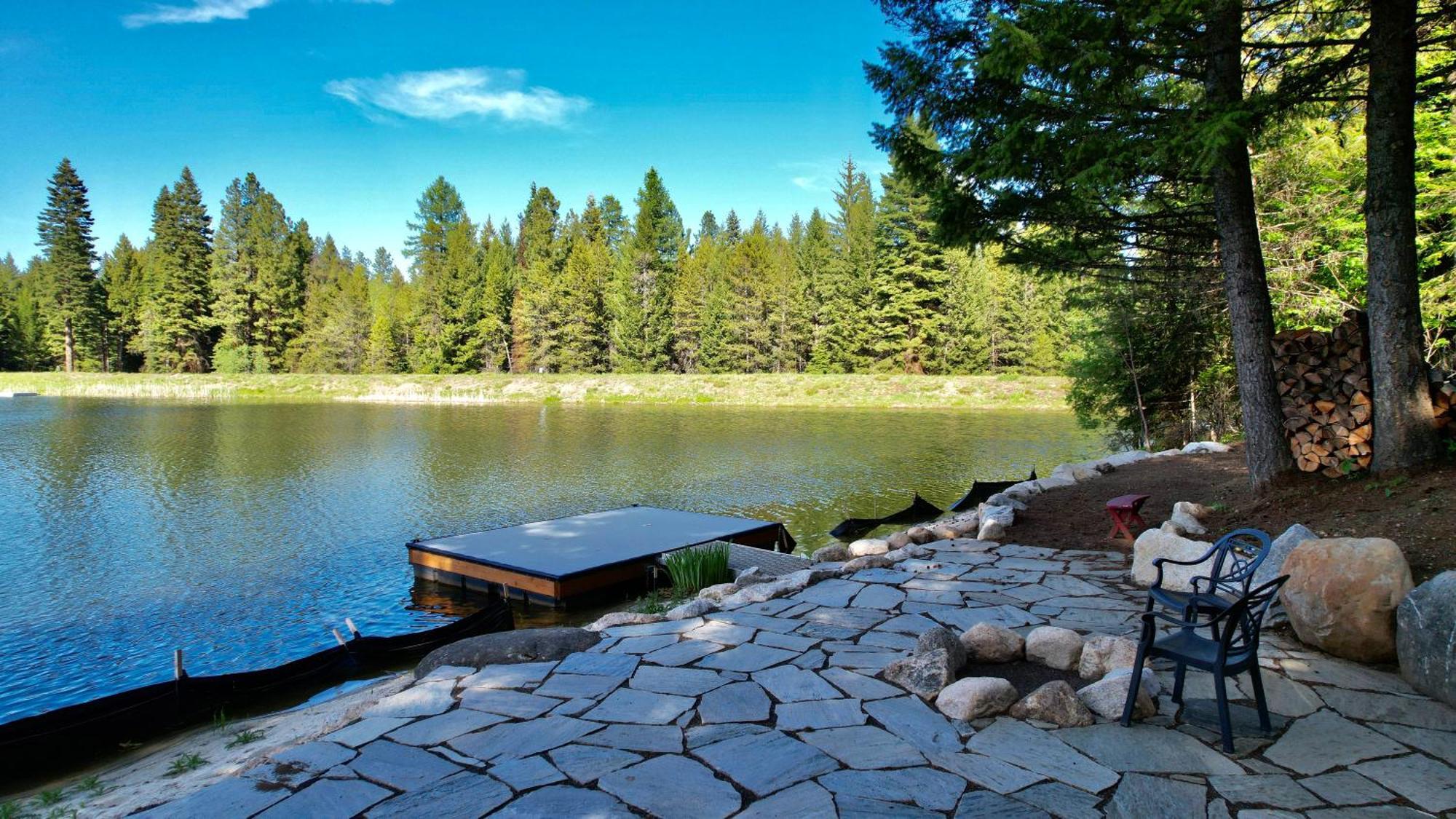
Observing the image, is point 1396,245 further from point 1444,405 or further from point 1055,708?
point 1055,708

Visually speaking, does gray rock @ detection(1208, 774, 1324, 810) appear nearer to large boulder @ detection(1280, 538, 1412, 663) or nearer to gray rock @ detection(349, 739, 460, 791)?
large boulder @ detection(1280, 538, 1412, 663)

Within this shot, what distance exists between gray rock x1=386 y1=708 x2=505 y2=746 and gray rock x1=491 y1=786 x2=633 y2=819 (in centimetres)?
64

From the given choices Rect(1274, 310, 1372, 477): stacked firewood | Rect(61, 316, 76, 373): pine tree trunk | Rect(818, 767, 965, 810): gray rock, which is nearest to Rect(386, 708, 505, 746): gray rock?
Rect(818, 767, 965, 810): gray rock

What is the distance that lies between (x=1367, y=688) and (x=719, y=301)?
37917mm

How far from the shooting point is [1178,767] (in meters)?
2.43

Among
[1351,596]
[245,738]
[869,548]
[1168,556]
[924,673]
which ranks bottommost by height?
[245,738]

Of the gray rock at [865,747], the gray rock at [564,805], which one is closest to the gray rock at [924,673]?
the gray rock at [865,747]

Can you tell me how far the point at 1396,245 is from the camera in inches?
185

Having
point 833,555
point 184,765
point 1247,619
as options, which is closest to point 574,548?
point 833,555

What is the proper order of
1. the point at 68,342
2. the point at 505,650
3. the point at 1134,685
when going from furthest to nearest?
1. the point at 68,342
2. the point at 505,650
3. the point at 1134,685

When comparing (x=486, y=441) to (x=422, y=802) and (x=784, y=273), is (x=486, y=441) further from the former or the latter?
(x=784, y=273)

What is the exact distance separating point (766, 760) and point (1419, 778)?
2038 mm

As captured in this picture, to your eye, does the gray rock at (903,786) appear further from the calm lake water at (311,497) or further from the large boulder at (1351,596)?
the calm lake water at (311,497)

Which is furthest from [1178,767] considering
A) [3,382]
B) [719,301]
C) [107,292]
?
[107,292]
